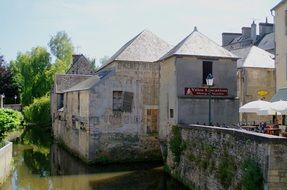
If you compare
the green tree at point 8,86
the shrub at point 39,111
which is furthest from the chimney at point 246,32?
the green tree at point 8,86

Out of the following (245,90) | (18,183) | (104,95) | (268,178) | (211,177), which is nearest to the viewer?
(268,178)

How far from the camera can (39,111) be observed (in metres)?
40.4

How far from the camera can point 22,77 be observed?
145 ft

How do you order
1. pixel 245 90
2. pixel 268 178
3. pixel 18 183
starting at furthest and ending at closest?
pixel 245 90 < pixel 18 183 < pixel 268 178

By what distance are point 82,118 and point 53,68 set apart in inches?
874

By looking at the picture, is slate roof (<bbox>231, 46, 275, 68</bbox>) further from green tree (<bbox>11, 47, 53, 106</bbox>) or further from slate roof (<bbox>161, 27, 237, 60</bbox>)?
green tree (<bbox>11, 47, 53, 106</bbox>)

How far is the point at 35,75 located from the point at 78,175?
27444 millimetres

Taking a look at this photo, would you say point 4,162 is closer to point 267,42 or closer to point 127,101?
point 127,101

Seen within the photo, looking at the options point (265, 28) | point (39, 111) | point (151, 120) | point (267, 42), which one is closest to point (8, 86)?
point (39, 111)

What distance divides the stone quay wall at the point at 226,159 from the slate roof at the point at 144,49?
613cm

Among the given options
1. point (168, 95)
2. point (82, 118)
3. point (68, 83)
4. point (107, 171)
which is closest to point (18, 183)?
point (107, 171)

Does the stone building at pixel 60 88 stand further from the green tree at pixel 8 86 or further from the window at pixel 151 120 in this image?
the green tree at pixel 8 86

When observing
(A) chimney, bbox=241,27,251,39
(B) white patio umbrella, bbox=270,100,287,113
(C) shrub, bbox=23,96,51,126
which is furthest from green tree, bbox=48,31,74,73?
(B) white patio umbrella, bbox=270,100,287,113

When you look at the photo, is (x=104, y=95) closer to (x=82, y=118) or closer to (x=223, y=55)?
(x=82, y=118)
